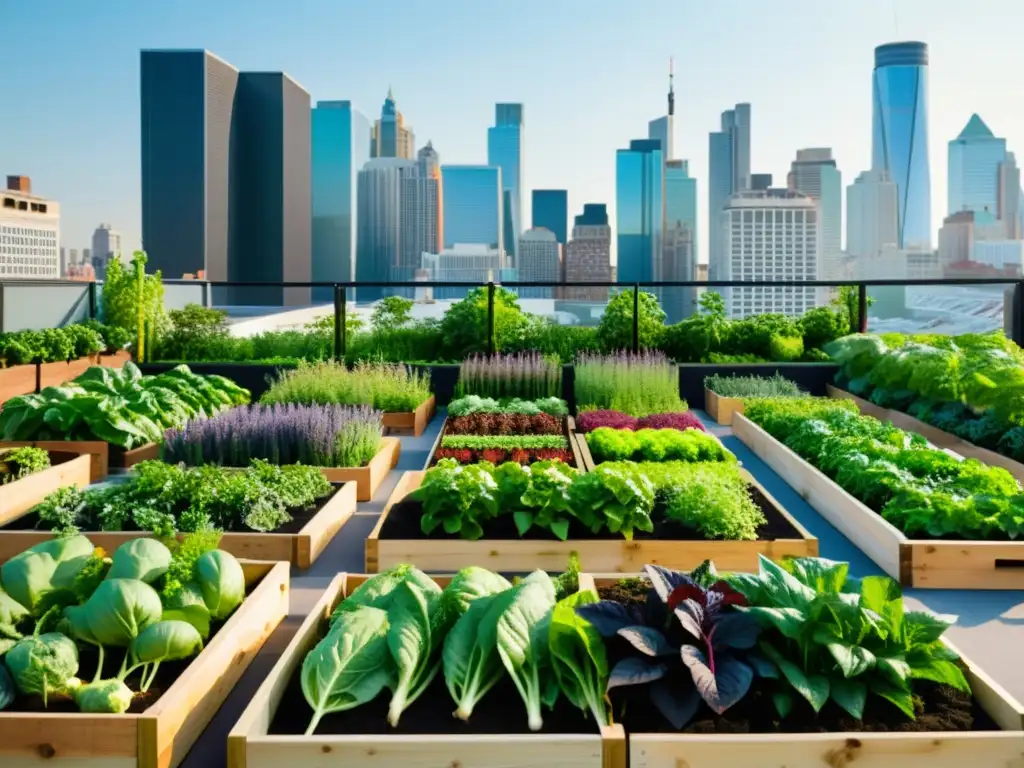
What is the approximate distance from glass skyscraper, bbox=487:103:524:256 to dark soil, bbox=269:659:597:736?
72669 millimetres

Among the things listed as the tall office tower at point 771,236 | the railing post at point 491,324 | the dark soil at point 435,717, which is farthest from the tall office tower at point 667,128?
the dark soil at point 435,717

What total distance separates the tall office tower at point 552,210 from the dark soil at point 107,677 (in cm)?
5872

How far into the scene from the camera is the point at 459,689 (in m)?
2.43

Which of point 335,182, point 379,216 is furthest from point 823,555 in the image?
point 335,182

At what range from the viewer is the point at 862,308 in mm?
10023

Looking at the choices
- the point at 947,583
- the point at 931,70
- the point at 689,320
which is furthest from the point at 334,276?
the point at 947,583

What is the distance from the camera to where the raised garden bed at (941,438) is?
18.3 feet

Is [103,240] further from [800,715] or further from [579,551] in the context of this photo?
[800,715]

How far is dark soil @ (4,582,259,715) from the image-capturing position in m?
2.43

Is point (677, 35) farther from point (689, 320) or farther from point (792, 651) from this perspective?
point (792, 651)

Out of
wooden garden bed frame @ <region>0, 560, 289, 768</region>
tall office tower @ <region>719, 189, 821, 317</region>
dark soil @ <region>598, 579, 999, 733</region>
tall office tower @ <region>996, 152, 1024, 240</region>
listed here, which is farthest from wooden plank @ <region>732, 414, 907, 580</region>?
tall office tower @ <region>996, 152, 1024, 240</region>

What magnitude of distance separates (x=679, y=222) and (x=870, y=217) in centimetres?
2057

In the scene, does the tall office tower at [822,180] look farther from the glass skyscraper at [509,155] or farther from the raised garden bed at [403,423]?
the raised garden bed at [403,423]

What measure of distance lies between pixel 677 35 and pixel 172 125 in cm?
4666
